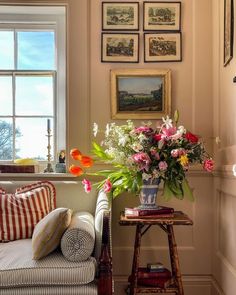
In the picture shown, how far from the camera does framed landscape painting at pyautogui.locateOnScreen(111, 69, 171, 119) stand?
2982 millimetres

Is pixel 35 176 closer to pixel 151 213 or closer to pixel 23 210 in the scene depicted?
pixel 23 210

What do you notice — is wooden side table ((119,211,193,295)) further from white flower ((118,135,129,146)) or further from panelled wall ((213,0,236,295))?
white flower ((118,135,129,146))

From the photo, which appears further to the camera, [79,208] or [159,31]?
[159,31]

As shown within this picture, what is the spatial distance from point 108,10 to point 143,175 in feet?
4.29

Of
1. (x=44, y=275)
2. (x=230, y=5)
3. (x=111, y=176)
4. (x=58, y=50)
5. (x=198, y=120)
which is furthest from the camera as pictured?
(x=58, y=50)

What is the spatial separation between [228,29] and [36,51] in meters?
1.54

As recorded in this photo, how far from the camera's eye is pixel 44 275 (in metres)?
1.98

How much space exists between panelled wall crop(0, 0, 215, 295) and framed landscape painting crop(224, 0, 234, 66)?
0.44m

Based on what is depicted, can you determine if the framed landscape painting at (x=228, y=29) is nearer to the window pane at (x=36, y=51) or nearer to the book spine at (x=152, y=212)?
the book spine at (x=152, y=212)

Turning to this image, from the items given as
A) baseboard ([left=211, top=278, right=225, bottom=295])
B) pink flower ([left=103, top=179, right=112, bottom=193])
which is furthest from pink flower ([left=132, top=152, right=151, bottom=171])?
baseboard ([left=211, top=278, right=225, bottom=295])

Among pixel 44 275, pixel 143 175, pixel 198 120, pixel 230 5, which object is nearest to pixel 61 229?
pixel 44 275

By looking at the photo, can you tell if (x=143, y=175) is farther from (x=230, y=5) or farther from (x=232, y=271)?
(x=230, y=5)

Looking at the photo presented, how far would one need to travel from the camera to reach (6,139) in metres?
3.26

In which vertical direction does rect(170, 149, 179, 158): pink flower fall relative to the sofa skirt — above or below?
above
